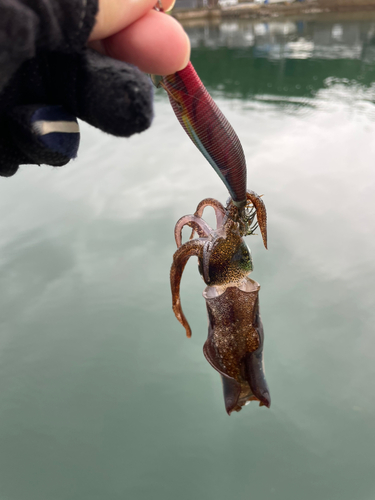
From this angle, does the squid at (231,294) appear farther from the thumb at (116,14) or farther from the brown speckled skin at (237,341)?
the thumb at (116,14)

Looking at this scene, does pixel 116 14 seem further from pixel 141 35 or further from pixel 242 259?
pixel 242 259

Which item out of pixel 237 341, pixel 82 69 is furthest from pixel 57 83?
pixel 237 341

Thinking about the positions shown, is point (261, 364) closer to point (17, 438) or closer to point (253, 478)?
point (253, 478)

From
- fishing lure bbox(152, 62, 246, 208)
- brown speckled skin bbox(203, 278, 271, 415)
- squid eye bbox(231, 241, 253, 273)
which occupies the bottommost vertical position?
brown speckled skin bbox(203, 278, 271, 415)

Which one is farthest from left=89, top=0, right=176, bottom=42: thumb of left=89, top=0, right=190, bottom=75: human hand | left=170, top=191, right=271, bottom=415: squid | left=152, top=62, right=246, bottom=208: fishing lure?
left=170, top=191, right=271, bottom=415: squid

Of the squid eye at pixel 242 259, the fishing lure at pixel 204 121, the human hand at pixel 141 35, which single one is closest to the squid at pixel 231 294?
the squid eye at pixel 242 259

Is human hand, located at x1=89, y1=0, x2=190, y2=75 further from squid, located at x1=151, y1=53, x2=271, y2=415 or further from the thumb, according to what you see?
squid, located at x1=151, y1=53, x2=271, y2=415
